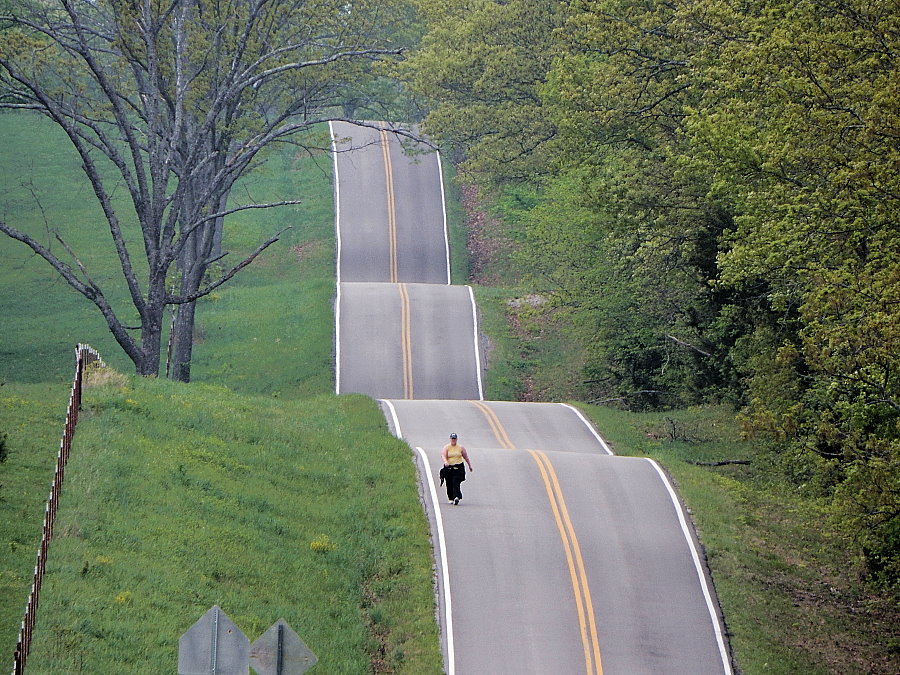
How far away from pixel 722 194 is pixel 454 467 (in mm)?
8963

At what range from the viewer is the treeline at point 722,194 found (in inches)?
668

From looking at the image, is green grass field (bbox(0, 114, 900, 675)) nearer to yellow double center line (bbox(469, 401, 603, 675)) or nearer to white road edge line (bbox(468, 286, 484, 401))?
yellow double center line (bbox(469, 401, 603, 675))

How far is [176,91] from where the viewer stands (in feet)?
86.8

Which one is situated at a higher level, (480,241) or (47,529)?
(480,241)

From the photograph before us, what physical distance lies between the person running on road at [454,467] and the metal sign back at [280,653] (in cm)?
1199

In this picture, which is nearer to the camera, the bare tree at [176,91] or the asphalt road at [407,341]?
the bare tree at [176,91]

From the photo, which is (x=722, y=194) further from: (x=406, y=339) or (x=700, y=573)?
(x=406, y=339)

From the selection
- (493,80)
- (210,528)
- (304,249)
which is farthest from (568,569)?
(304,249)

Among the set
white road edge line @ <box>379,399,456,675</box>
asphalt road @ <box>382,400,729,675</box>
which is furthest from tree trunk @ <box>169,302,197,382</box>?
white road edge line @ <box>379,399,456,675</box>

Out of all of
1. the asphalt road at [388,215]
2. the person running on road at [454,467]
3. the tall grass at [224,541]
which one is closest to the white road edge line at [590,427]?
the tall grass at [224,541]

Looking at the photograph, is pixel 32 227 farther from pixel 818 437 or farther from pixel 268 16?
pixel 818 437

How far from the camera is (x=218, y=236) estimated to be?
43594 millimetres

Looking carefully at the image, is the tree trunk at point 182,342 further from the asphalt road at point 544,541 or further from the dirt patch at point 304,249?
the dirt patch at point 304,249

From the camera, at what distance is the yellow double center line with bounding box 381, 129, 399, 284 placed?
5050 cm
